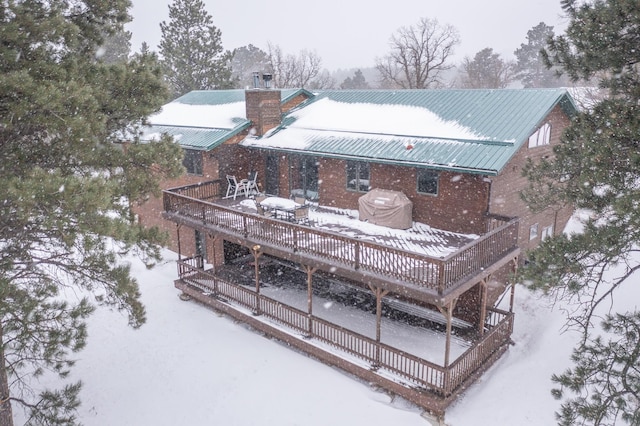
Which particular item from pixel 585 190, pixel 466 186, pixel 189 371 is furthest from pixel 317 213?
pixel 585 190

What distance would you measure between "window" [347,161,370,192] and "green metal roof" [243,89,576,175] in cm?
86

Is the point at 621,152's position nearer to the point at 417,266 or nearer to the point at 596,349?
the point at 596,349

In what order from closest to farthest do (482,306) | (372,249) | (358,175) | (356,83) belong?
1. (372,249)
2. (482,306)
3. (358,175)
4. (356,83)

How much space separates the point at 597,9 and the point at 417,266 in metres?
6.89

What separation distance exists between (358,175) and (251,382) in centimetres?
818

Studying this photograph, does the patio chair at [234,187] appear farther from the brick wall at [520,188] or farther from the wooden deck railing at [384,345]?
the brick wall at [520,188]

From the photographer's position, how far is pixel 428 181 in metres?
15.9

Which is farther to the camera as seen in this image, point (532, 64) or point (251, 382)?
point (532, 64)

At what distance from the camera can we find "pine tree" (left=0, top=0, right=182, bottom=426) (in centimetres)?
816

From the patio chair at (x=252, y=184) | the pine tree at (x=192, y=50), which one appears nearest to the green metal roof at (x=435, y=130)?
the patio chair at (x=252, y=184)

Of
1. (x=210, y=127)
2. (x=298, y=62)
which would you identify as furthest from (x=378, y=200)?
(x=298, y=62)

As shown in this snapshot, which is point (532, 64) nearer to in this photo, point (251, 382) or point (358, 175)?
point (358, 175)

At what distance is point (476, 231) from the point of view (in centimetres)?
1509

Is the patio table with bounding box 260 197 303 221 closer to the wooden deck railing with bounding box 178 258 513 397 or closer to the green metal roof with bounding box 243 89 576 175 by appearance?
the green metal roof with bounding box 243 89 576 175
